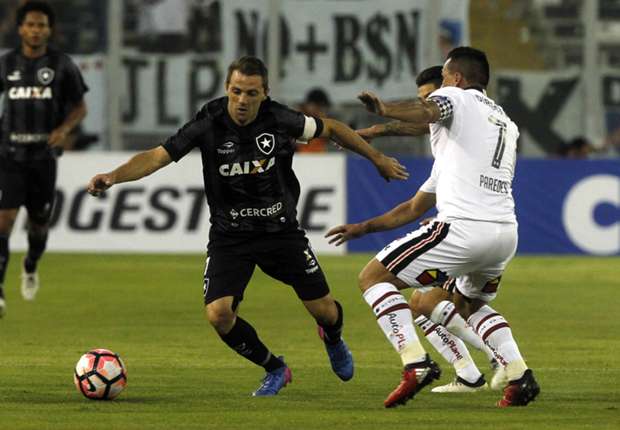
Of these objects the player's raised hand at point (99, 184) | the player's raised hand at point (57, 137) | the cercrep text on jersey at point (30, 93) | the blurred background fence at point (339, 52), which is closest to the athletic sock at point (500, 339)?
the player's raised hand at point (99, 184)

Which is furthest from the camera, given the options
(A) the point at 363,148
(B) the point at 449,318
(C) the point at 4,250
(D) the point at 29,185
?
(D) the point at 29,185

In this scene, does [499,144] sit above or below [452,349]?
above

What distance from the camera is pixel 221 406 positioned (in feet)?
29.3

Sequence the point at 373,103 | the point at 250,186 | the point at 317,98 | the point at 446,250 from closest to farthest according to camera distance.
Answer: the point at 373,103 → the point at 446,250 → the point at 250,186 → the point at 317,98

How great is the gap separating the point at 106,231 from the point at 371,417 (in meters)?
13.1

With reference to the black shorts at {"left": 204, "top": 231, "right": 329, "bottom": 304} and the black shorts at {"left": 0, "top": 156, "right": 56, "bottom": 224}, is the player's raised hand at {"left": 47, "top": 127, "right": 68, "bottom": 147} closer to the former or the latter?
the black shorts at {"left": 0, "top": 156, "right": 56, "bottom": 224}

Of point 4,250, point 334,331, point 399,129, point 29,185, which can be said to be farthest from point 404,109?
point 29,185

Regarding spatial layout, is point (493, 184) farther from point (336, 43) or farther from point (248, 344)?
point (336, 43)

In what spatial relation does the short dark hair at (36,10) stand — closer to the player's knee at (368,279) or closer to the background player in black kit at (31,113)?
the background player in black kit at (31,113)

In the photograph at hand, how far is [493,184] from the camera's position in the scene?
8891mm

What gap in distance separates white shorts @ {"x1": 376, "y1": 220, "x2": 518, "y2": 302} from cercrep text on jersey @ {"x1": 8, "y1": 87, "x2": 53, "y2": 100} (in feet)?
21.0

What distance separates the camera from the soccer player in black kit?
30.0 feet

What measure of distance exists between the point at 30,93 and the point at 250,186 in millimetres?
5669

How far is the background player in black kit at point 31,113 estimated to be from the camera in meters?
14.4
